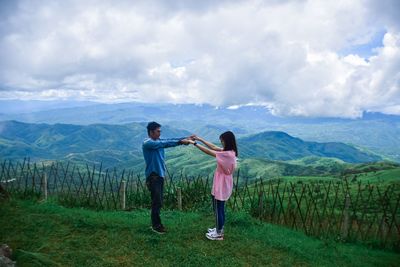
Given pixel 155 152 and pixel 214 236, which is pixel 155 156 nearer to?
pixel 155 152

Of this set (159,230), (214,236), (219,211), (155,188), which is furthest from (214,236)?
(155,188)

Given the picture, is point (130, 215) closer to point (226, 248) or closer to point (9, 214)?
point (9, 214)

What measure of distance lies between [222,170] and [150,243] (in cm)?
244

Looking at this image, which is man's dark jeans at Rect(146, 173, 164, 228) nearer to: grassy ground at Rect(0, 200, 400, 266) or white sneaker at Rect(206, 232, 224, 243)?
grassy ground at Rect(0, 200, 400, 266)

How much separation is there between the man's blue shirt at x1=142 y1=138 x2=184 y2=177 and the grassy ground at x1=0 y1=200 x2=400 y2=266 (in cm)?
170

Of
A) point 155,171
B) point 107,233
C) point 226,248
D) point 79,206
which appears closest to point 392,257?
point 226,248

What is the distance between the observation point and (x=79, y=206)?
1228 cm

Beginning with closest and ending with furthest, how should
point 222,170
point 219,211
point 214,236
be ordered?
point 222,170 < point 219,211 < point 214,236

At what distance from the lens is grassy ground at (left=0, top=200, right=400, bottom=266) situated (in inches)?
271

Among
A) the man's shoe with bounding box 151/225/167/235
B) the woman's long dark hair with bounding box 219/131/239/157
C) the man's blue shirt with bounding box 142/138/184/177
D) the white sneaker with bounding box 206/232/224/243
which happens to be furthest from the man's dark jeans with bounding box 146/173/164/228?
the woman's long dark hair with bounding box 219/131/239/157

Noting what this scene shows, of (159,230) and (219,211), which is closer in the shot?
(219,211)

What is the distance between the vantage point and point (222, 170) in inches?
311

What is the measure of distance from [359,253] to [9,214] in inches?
401

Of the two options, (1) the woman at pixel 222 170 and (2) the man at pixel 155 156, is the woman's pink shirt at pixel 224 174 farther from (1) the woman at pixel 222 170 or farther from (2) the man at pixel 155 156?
(2) the man at pixel 155 156
